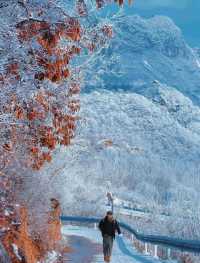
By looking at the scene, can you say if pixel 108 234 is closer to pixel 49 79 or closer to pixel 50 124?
pixel 50 124

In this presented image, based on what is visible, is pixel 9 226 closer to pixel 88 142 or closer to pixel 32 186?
pixel 32 186

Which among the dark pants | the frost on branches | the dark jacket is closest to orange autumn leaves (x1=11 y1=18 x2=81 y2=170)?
the frost on branches

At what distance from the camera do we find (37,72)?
1148 centimetres

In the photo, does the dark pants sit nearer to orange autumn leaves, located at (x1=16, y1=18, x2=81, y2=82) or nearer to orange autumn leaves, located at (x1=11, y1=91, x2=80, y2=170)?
orange autumn leaves, located at (x1=11, y1=91, x2=80, y2=170)

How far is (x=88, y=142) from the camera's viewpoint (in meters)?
40.6

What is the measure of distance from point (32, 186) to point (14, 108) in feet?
31.2

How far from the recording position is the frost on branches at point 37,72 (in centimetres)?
1093

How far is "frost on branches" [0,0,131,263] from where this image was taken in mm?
10930

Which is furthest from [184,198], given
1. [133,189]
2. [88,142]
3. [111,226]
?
[111,226]

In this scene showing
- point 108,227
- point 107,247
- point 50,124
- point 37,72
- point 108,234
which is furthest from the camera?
point 108,227

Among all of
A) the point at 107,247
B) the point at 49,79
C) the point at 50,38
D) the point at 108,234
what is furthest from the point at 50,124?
the point at 108,234

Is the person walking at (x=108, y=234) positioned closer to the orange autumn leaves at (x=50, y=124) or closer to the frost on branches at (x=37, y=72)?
the frost on branches at (x=37, y=72)

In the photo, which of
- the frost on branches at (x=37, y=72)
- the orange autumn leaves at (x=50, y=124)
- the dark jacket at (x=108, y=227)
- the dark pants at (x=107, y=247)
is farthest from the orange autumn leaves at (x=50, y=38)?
the dark jacket at (x=108, y=227)

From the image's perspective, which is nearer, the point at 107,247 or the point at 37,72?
the point at 37,72
